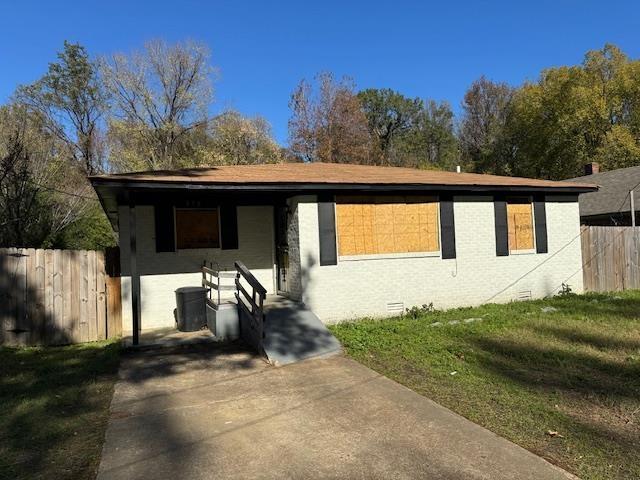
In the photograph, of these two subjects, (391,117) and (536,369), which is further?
(391,117)

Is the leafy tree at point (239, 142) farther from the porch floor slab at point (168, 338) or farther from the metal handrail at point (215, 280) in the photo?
the porch floor slab at point (168, 338)

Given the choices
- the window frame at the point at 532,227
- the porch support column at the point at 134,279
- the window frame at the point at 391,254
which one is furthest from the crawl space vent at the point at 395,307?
Result: the porch support column at the point at 134,279

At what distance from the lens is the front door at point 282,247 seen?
10734mm

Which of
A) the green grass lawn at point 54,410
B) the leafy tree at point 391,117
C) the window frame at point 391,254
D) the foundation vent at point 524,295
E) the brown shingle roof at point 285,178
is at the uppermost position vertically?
the leafy tree at point 391,117

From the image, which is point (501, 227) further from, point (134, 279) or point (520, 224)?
point (134, 279)

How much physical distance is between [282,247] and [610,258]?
916 cm

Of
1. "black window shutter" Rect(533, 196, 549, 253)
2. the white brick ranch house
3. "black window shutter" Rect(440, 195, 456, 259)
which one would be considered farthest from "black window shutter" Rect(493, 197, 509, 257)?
"black window shutter" Rect(440, 195, 456, 259)

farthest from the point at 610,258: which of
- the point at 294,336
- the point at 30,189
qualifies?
the point at 30,189

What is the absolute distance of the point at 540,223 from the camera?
12.3 metres

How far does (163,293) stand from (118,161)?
69.8ft

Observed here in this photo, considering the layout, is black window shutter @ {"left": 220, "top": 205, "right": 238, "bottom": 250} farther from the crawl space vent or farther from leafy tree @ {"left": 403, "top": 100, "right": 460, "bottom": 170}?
leafy tree @ {"left": 403, "top": 100, "right": 460, "bottom": 170}

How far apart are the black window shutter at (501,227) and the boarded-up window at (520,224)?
0.22 m

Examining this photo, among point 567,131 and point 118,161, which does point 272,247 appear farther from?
point 567,131

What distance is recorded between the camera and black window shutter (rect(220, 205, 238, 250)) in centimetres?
1079
